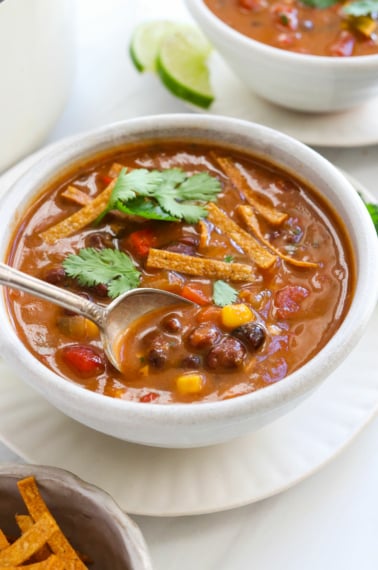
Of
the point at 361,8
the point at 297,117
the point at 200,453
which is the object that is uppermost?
the point at 361,8

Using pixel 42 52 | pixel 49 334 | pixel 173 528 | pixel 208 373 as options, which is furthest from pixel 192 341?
pixel 42 52

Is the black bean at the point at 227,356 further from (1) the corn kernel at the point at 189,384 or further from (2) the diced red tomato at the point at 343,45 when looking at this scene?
(2) the diced red tomato at the point at 343,45

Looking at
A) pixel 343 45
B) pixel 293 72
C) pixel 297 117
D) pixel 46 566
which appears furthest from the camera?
pixel 297 117

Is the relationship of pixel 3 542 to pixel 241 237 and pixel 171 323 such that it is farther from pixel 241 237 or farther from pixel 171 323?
pixel 241 237

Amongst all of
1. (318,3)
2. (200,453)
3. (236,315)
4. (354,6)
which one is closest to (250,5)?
(318,3)

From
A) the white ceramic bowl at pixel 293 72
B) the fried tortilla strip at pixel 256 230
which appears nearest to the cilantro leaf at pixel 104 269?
the fried tortilla strip at pixel 256 230

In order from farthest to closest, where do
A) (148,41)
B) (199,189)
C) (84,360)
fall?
(148,41) < (199,189) < (84,360)
